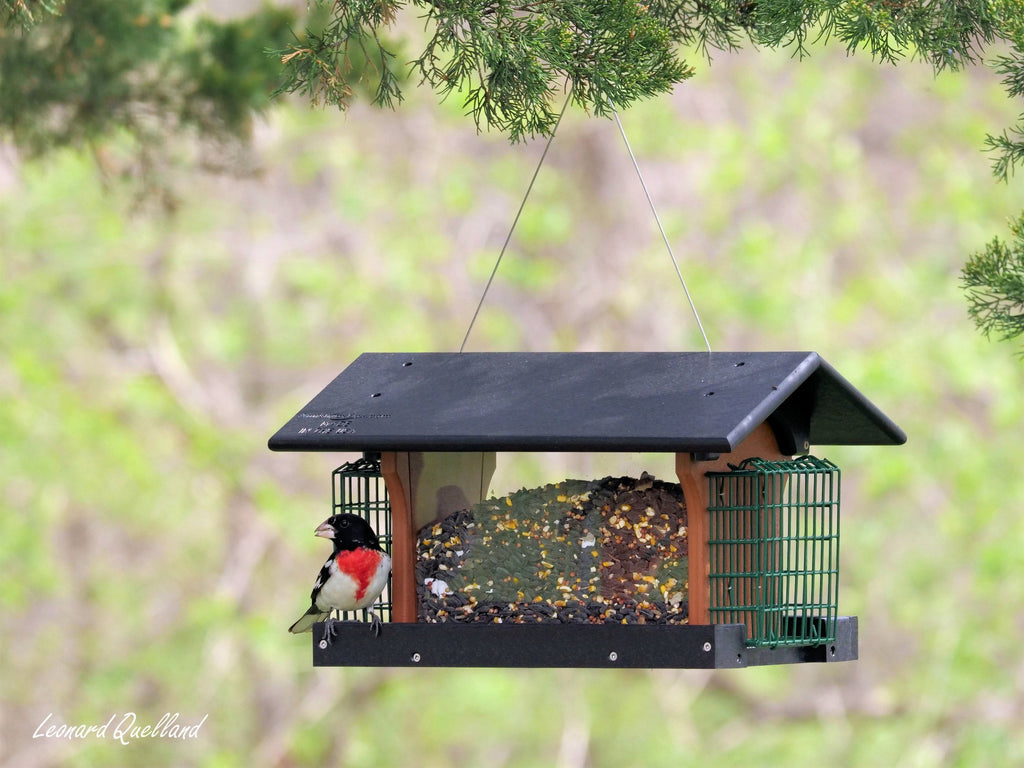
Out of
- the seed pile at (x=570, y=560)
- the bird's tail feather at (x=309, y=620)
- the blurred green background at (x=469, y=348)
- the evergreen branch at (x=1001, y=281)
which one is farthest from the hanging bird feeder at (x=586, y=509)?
the blurred green background at (x=469, y=348)

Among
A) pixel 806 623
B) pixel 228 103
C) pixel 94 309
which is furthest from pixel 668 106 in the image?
pixel 806 623

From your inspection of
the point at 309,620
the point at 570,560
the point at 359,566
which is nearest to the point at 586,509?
the point at 570,560

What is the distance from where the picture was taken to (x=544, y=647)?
3.37 metres

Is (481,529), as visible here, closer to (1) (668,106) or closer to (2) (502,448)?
(2) (502,448)

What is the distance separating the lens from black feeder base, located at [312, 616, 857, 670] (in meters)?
3.30

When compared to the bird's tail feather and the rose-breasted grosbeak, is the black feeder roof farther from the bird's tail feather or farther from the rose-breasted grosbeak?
the bird's tail feather

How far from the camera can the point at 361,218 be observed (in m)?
10.4

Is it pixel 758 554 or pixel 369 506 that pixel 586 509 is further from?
pixel 369 506

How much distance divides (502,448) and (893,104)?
865cm

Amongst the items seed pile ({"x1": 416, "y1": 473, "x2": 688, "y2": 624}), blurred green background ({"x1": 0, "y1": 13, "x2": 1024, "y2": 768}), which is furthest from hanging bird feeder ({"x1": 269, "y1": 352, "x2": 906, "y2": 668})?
blurred green background ({"x1": 0, "y1": 13, "x2": 1024, "y2": 768})

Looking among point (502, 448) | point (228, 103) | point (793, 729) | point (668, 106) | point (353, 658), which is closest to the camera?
point (502, 448)

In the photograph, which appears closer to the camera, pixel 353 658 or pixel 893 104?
pixel 353 658

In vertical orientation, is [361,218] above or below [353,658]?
above

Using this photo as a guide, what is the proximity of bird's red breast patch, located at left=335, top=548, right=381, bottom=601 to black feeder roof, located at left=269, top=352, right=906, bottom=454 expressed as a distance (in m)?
0.30
